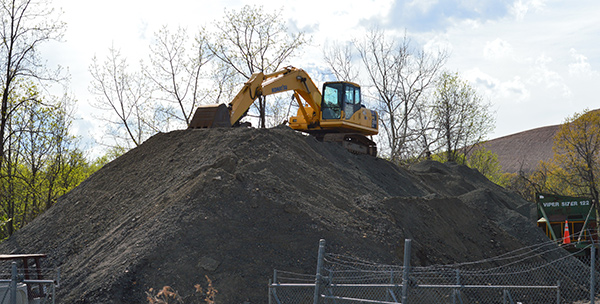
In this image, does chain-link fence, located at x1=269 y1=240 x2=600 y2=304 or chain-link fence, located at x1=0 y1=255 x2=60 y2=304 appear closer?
chain-link fence, located at x1=0 y1=255 x2=60 y2=304

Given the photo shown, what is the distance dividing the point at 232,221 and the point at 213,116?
21.4ft

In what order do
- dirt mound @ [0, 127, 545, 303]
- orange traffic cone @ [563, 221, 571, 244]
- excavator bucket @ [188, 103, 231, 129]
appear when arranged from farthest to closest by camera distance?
orange traffic cone @ [563, 221, 571, 244] < excavator bucket @ [188, 103, 231, 129] < dirt mound @ [0, 127, 545, 303]

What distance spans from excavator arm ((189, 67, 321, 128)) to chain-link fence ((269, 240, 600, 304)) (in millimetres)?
7430

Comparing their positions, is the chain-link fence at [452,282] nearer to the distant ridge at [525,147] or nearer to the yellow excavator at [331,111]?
the yellow excavator at [331,111]

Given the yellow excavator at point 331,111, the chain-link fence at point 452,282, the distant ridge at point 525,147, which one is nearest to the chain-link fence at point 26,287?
the chain-link fence at point 452,282

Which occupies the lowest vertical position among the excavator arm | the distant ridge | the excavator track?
the excavator track

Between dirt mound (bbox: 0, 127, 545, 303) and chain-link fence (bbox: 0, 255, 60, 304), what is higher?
dirt mound (bbox: 0, 127, 545, 303)

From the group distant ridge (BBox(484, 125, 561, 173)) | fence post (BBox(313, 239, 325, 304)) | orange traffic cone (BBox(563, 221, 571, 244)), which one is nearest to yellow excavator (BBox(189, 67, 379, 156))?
orange traffic cone (BBox(563, 221, 571, 244))

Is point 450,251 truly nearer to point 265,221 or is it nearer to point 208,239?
point 265,221

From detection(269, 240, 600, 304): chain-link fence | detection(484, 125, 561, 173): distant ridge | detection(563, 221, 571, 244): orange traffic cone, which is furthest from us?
detection(484, 125, 561, 173): distant ridge

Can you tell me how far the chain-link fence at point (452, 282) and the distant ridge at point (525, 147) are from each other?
119 metres

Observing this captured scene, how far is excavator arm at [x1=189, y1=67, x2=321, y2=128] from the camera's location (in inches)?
685

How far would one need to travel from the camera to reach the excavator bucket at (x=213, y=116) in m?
17.3

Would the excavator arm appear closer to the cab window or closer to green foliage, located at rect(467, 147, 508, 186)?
the cab window
